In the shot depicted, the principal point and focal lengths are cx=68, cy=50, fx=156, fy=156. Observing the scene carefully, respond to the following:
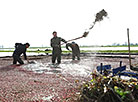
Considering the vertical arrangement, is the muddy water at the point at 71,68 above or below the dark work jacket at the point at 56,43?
below

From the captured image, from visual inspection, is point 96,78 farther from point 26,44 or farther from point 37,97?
point 26,44

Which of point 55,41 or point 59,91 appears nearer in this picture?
point 59,91

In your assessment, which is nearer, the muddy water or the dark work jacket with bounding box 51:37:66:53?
the muddy water

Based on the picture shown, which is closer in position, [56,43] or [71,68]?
[71,68]

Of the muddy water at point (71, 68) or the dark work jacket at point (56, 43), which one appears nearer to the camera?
the muddy water at point (71, 68)

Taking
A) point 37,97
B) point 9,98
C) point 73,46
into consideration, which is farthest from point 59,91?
point 73,46

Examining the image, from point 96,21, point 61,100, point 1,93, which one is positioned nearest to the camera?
point 61,100

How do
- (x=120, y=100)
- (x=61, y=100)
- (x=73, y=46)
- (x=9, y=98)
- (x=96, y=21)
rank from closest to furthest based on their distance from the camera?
1. (x=120, y=100)
2. (x=61, y=100)
3. (x=9, y=98)
4. (x=96, y=21)
5. (x=73, y=46)

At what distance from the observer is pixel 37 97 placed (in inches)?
145

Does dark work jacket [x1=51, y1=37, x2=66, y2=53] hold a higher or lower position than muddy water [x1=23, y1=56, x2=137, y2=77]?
higher

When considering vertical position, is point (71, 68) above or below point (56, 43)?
below

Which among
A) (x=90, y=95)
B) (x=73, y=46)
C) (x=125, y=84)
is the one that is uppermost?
(x=73, y=46)

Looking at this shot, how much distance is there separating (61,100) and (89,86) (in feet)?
2.90

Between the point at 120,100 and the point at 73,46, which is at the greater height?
the point at 73,46
